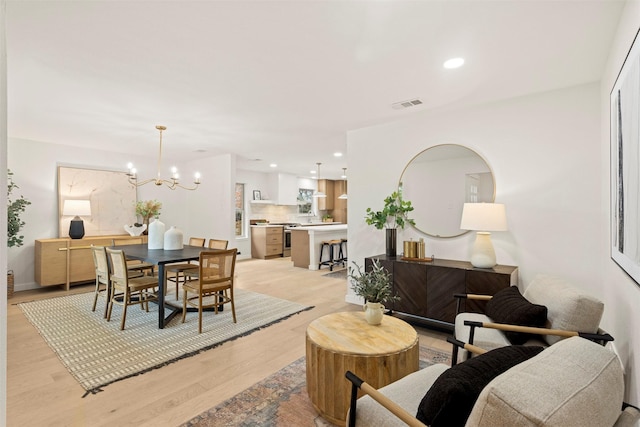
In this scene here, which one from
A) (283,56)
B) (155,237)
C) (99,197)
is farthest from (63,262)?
(283,56)

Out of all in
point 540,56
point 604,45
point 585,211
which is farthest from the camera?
point 585,211

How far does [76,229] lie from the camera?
536cm

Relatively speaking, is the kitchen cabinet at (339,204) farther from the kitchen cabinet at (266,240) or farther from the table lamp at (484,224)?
the table lamp at (484,224)

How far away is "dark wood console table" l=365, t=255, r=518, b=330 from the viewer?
9.64 ft

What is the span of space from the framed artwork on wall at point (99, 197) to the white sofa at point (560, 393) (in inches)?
262

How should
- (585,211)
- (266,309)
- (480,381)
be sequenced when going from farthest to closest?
(266,309) → (585,211) → (480,381)

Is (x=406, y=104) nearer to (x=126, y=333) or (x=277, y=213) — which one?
(x=126, y=333)

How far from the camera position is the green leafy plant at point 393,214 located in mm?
3795

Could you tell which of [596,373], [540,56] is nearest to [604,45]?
[540,56]

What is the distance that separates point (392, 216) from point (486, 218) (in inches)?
45.9

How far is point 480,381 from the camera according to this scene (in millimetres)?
1059

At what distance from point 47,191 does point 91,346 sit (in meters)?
3.83

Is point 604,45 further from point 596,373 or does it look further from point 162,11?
point 162,11

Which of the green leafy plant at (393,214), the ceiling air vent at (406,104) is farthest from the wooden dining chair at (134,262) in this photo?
the ceiling air vent at (406,104)
